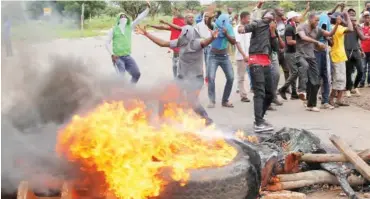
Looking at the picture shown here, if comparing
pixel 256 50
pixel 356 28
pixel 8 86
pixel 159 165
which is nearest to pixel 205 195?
pixel 159 165

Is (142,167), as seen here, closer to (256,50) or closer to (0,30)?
(0,30)

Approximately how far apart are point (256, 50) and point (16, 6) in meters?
3.67

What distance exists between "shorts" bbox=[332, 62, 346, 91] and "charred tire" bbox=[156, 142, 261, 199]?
5720mm

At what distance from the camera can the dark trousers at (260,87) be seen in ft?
26.3

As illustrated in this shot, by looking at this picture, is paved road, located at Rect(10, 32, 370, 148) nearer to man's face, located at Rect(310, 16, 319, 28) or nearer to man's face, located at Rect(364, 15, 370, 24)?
man's face, located at Rect(310, 16, 319, 28)

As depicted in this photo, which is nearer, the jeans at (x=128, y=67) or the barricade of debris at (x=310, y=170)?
the barricade of debris at (x=310, y=170)

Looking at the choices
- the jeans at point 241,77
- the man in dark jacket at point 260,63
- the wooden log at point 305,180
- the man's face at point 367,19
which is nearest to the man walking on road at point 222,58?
the jeans at point 241,77

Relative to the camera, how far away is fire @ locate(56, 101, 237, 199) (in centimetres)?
460

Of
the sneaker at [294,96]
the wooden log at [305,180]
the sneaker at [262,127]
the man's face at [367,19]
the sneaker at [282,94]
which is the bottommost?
the sneaker at [294,96]

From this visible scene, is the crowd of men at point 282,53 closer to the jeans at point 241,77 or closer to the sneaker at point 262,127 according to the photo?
the jeans at point 241,77

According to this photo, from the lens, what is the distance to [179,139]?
17.1 ft

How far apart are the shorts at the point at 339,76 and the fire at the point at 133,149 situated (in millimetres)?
5443

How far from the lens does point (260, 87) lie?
8.07 metres

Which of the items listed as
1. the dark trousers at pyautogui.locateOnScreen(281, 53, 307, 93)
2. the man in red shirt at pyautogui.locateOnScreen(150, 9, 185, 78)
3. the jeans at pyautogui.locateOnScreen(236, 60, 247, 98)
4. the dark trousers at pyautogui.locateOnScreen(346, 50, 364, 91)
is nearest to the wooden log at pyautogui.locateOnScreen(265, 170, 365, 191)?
the dark trousers at pyautogui.locateOnScreen(281, 53, 307, 93)
